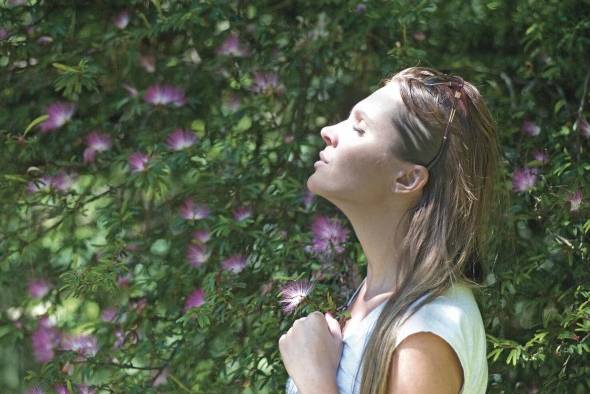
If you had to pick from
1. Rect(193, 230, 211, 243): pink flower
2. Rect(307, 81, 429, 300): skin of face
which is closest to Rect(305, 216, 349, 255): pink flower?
Rect(193, 230, 211, 243): pink flower

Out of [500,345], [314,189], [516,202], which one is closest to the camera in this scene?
[314,189]

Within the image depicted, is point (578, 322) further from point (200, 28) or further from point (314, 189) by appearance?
point (200, 28)

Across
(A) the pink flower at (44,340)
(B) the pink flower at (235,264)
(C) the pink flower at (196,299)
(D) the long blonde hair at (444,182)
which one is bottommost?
(A) the pink flower at (44,340)

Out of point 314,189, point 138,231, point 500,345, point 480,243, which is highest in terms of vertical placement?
point 314,189

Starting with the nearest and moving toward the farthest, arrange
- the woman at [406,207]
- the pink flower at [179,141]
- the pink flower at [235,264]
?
the woman at [406,207] < the pink flower at [235,264] < the pink flower at [179,141]

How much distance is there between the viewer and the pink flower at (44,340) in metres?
2.70

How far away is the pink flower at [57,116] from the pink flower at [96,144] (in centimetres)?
11

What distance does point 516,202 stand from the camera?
254cm

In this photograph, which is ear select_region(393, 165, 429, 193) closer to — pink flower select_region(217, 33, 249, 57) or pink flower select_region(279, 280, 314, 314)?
pink flower select_region(279, 280, 314, 314)

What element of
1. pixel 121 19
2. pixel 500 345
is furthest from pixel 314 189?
pixel 121 19

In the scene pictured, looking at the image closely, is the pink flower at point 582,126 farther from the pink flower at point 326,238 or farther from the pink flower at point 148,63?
the pink flower at point 148,63

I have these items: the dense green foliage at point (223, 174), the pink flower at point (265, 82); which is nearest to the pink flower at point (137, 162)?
the dense green foliage at point (223, 174)

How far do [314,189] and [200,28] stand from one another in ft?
4.62

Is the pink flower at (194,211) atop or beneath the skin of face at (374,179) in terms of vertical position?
beneath
